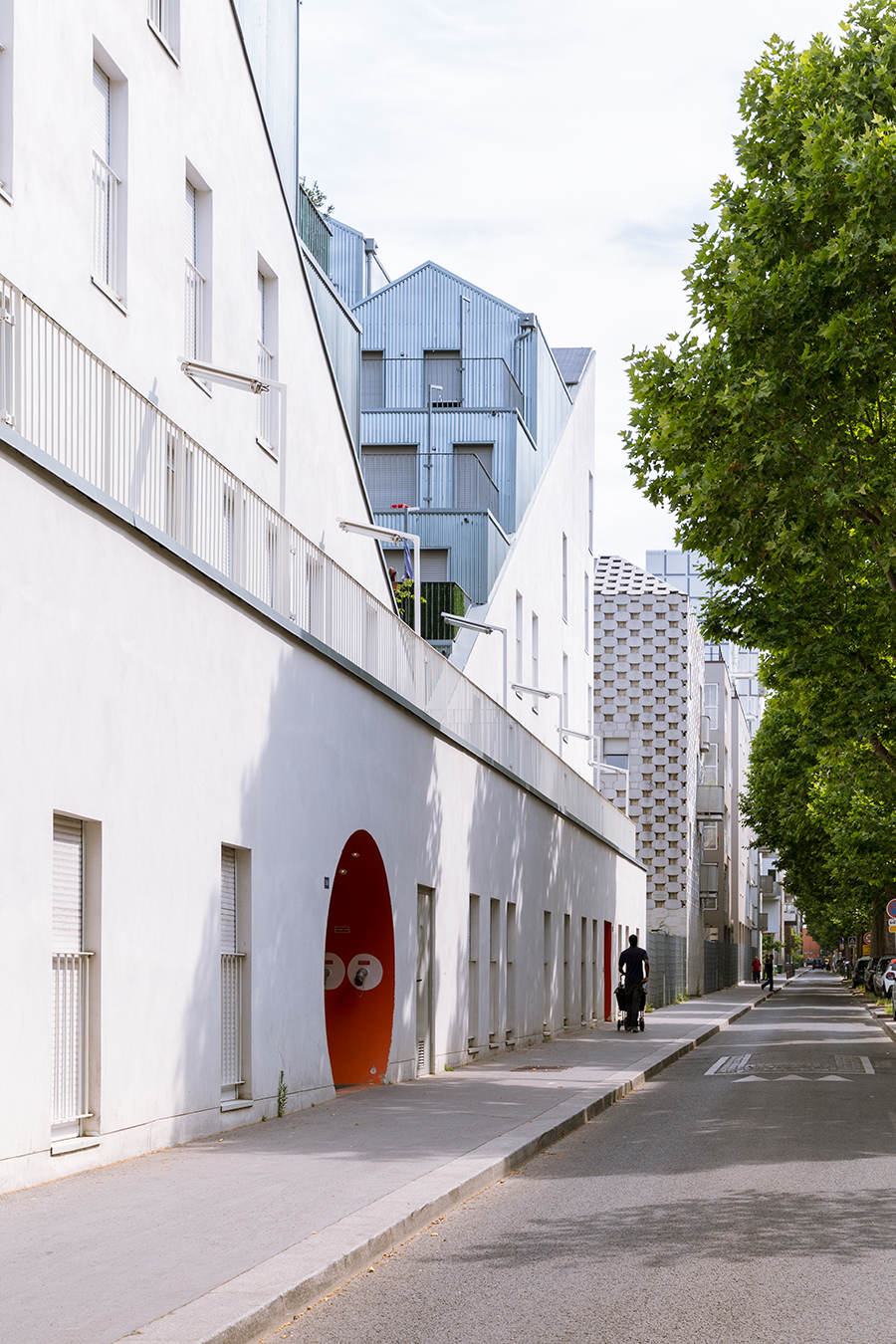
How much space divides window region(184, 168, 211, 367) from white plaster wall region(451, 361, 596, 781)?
38.5 feet

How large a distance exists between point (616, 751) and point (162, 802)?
51336 mm

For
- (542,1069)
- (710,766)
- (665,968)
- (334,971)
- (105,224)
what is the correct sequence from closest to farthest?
(105,224) < (334,971) < (542,1069) < (665,968) < (710,766)

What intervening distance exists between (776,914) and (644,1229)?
6142 inches

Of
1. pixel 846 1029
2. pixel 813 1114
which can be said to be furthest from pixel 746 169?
pixel 846 1029

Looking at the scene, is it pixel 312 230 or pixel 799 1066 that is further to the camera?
pixel 799 1066

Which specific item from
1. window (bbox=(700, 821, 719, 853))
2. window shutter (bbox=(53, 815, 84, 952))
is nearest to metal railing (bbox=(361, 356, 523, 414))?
window shutter (bbox=(53, 815, 84, 952))

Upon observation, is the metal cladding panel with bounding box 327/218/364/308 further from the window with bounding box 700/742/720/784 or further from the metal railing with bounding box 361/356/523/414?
the window with bounding box 700/742/720/784

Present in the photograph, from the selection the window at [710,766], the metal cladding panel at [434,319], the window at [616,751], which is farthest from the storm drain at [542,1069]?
the window at [710,766]

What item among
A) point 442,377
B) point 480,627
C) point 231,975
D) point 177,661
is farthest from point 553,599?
point 177,661

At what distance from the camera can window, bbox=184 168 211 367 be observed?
643 inches

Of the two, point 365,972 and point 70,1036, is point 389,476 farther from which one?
point 70,1036

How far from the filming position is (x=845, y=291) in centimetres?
1919

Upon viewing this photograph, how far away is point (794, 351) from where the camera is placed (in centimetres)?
1962

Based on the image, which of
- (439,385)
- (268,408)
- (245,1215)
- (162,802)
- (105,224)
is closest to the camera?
(245,1215)
